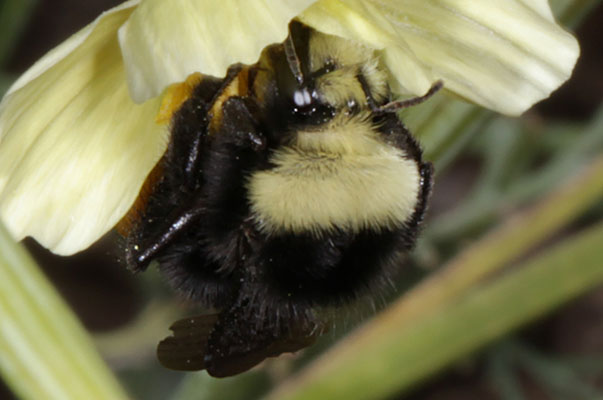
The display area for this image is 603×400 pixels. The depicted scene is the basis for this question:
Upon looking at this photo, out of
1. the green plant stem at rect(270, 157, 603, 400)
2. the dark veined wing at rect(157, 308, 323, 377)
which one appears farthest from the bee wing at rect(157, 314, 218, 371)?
the green plant stem at rect(270, 157, 603, 400)

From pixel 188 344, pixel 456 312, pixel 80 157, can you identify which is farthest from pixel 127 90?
pixel 456 312

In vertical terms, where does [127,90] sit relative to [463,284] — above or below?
above

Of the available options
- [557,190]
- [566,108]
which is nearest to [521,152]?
[557,190]

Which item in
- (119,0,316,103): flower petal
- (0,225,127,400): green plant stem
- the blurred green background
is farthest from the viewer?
the blurred green background

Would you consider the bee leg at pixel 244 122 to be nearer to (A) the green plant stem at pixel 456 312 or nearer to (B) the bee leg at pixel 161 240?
(B) the bee leg at pixel 161 240

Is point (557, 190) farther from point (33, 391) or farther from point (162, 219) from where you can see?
point (33, 391)

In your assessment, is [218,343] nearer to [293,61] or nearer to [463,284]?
[293,61]

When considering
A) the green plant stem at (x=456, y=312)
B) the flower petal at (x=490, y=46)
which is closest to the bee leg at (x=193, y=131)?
the flower petal at (x=490, y=46)

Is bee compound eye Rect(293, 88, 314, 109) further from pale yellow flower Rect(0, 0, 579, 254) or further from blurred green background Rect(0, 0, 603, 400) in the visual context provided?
blurred green background Rect(0, 0, 603, 400)
